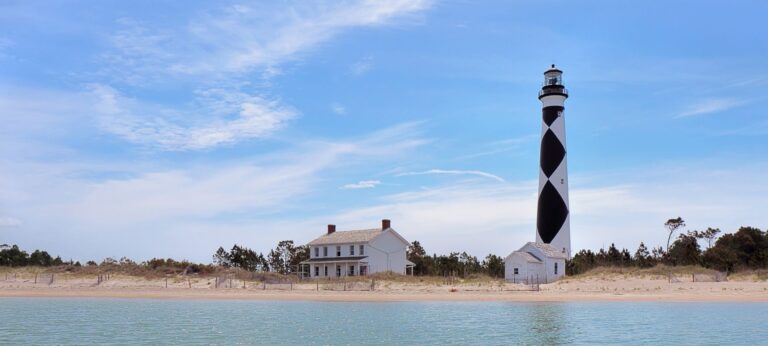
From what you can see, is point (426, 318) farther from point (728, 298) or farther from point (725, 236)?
point (725, 236)

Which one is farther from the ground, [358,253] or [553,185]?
[553,185]

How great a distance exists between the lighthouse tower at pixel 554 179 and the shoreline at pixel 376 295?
1110 centimetres

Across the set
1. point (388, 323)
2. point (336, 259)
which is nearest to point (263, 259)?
point (336, 259)

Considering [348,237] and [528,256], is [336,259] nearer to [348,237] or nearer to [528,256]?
[348,237]

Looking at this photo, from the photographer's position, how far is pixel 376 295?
1729 inches

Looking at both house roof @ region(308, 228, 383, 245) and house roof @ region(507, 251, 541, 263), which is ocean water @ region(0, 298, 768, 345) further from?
house roof @ region(308, 228, 383, 245)

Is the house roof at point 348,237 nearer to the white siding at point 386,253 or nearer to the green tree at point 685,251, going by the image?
the white siding at point 386,253

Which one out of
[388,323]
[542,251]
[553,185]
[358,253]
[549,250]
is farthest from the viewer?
[358,253]

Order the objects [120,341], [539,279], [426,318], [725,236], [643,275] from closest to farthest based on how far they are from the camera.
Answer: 1. [120,341]
2. [426,318]
3. [643,275]
4. [539,279]
5. [725,236]

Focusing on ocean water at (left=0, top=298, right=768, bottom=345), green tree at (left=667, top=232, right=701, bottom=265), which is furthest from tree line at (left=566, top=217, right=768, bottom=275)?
ocean water at (left=0, top=298, right=768, bottom=345)

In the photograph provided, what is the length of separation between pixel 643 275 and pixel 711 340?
984 inches

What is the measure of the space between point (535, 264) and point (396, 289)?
34.7 ft

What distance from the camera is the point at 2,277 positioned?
52938mm

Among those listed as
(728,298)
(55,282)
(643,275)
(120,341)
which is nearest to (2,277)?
(55,282)
